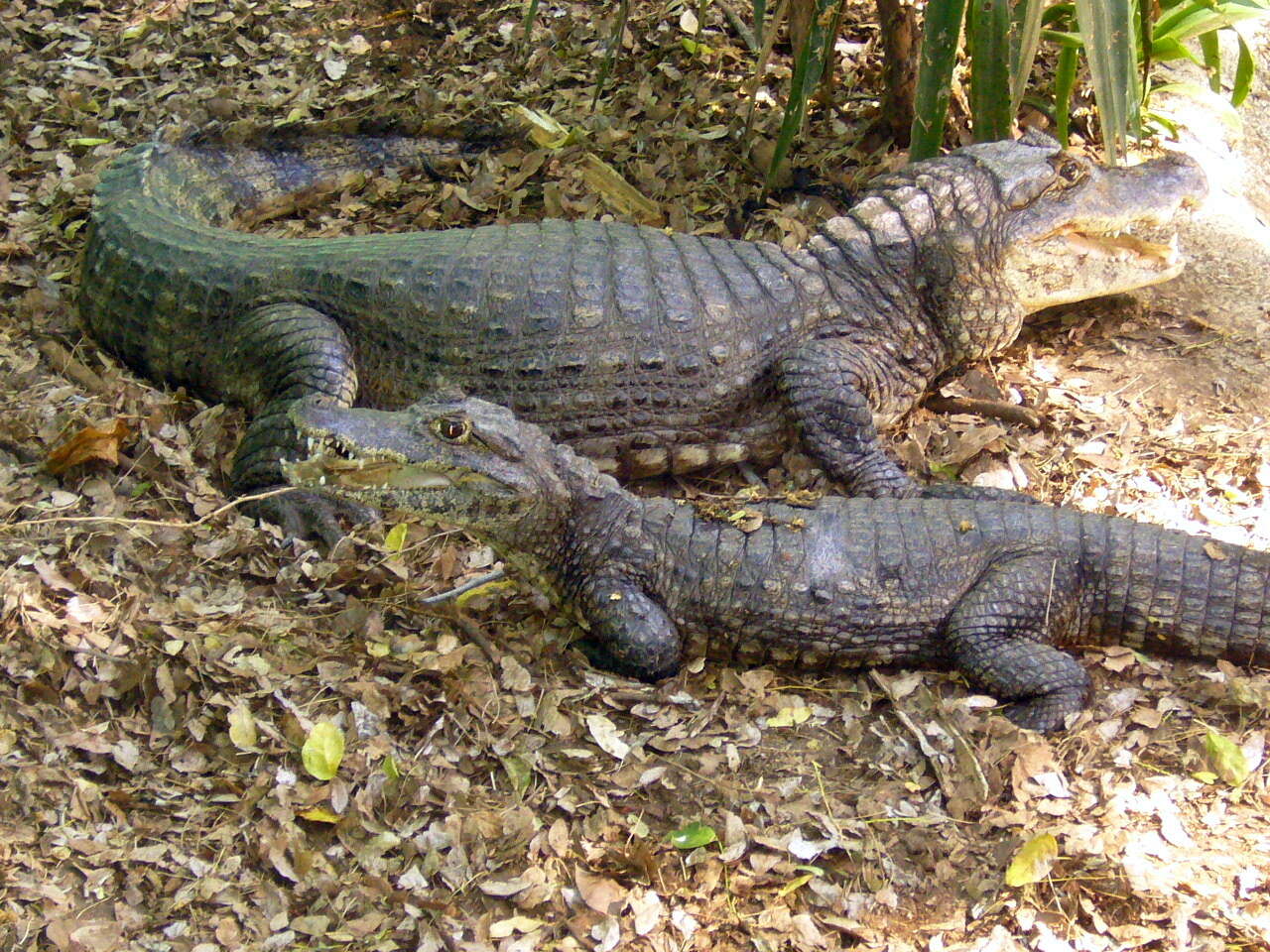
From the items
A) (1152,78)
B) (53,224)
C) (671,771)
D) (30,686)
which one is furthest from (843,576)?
(53,224)

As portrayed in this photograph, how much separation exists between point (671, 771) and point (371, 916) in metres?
0.89

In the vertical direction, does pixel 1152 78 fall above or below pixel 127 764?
above

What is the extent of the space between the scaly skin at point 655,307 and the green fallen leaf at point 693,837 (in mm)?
1696

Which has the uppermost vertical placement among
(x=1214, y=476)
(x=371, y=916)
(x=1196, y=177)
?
(x=1196, y=177)

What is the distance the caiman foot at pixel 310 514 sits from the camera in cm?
424

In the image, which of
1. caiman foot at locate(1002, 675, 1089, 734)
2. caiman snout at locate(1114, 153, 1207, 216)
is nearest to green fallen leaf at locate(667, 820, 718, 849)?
caiman foot at locate(1002, 675, 1089, 734)

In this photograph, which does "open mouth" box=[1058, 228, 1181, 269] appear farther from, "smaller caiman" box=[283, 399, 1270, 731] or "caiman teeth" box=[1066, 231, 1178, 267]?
"smaller caiman" box=[283, 399, 1270, 731]

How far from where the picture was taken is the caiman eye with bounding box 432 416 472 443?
3613 millimetres

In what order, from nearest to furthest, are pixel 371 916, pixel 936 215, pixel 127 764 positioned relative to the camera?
pixel 371 916 < pixel 127 764 < pixel 936 215

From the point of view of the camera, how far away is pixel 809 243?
16.2ft

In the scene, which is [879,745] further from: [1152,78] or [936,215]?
[1152,78]

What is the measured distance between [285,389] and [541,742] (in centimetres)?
179

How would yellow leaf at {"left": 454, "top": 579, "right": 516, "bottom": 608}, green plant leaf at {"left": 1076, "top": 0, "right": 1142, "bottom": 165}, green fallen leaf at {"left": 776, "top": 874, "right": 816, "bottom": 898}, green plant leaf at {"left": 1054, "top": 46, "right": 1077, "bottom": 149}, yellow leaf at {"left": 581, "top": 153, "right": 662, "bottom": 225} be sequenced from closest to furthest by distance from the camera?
1. green fallen leaf at {"left": 776, "top": 874, "right": 816, "bottom": 898}
2. green plant leaf at {"left": 1076, "top": 0, "right": 1142, "bottom": 165}
3. yellow leaf at {"left": 454, "top": 579, "right": 516, "bottom": 608}
4. green plant leaf at {"left": 1054, "top": 46, "right": 1077, "bottom": 149}
5. yellow leaf at {"left": 581, "top": 153, "right": 662, "bottom": 225}

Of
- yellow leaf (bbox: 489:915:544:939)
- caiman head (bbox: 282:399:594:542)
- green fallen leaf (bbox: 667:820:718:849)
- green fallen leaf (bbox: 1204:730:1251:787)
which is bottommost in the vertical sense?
yellow leaf (bbox: 489:915:544:939)
